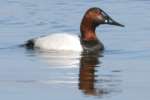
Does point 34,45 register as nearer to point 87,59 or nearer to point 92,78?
point 87,59

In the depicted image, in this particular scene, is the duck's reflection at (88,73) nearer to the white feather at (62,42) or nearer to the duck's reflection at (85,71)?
the duck's reflection at (85,71)

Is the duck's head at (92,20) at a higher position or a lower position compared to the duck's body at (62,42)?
higher

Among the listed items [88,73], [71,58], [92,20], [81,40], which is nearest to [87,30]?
[92,20]

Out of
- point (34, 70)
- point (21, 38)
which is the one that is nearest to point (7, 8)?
point (21, 38)

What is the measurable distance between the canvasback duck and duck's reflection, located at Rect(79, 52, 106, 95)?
0.34m

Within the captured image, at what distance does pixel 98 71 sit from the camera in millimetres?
12328

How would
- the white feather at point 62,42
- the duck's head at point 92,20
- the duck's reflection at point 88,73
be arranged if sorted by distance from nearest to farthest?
the duck's reflection at point 88,73 < the white feather at point 62,42 < the duck's head at point 92,20

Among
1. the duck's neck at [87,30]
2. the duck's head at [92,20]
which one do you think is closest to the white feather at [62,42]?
the duck's neck at [87,30]

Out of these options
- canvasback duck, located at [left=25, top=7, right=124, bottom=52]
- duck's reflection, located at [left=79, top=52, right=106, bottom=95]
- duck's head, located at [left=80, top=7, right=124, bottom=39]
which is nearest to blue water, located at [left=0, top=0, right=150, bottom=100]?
duck's reflection, located at [left=79, top=52, right=106, bottom=95]

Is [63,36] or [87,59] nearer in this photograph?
[87,59]

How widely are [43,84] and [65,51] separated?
3.85 m

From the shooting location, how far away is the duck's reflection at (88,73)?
1077cm

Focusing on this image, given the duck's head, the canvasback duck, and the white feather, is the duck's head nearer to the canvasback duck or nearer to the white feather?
the canvasback duck

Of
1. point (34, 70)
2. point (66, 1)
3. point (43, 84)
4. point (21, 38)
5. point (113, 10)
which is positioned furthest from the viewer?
point (66, 1)
